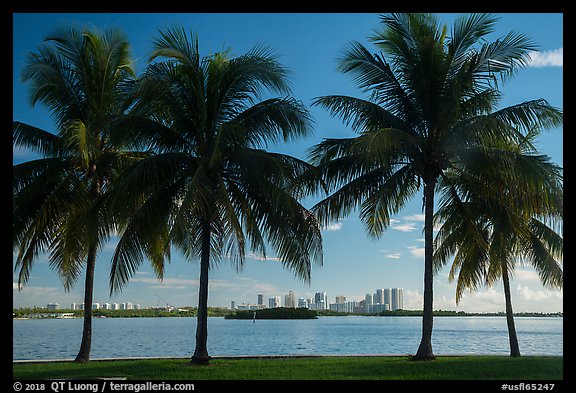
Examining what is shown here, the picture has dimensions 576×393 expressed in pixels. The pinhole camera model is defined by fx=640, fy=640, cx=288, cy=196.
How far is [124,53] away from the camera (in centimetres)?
1694

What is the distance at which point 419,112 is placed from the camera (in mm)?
15773

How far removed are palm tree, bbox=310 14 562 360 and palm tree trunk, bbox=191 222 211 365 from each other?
317 cm

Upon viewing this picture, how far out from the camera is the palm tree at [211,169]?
44.2ft

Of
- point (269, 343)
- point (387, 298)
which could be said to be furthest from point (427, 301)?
point (269, 343)

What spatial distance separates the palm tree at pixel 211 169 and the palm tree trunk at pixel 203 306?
2cm

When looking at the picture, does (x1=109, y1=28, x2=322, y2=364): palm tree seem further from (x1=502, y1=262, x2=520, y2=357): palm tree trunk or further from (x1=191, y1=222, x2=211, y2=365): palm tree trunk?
(x1=502, y1=262, x2=520, y2=357): palm tree trunk

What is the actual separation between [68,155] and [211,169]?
13.9 ft

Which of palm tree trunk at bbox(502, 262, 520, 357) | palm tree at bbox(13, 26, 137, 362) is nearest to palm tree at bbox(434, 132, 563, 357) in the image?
palm tree trunk at bbox(502, 262, 520, 357)

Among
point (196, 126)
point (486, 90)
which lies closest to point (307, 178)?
point (196, 126)

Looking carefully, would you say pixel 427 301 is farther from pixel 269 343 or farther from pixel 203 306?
pixel 269 343
